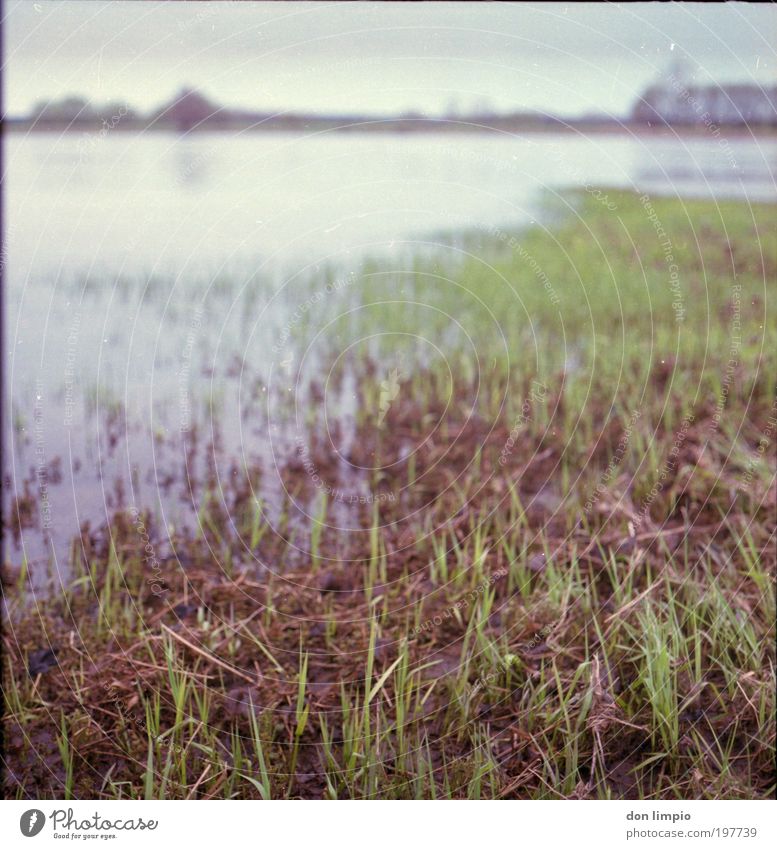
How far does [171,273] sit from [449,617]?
3693mm

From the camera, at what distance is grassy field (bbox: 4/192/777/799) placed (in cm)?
212

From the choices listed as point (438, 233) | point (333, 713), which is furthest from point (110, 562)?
point (438, 233)

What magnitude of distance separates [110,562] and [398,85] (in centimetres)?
181

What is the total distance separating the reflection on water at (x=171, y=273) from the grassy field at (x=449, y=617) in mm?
260

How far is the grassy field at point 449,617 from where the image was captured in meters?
2.12

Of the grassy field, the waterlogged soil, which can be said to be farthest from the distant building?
the waterlogged soil

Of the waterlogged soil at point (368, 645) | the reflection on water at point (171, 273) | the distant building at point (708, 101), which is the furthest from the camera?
the distant building at point (708, 101)

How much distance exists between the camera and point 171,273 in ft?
17.9

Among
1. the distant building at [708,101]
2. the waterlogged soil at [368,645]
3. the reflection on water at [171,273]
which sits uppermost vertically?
the distant building at [708,101]

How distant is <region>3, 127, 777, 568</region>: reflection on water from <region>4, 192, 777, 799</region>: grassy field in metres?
0.26

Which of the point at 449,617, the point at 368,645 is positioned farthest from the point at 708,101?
the point at 368,645

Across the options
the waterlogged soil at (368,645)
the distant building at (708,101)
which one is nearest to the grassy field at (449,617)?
the waterlogged soil at (368,645)

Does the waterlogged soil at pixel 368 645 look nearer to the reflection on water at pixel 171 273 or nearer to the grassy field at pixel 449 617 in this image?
the grassy field at pixel 449 617

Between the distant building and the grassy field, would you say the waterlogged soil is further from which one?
the distant building
